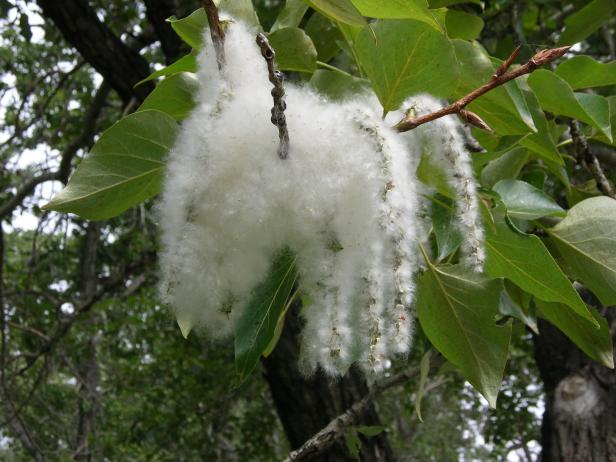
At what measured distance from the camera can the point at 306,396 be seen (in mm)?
1992

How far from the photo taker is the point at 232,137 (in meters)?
0.60

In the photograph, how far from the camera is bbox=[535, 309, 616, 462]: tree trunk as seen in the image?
1.54m

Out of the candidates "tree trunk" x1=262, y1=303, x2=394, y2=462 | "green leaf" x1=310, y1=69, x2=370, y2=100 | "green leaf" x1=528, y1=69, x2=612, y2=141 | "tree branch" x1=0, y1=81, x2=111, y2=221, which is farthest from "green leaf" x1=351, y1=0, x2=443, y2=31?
"tree branch" x1=0, y1=81, x2=111, y2=221

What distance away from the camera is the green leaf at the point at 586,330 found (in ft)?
3.07

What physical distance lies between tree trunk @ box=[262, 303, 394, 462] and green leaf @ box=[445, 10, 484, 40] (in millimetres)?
1090

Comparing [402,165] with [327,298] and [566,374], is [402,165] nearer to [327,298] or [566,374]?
[327,298]

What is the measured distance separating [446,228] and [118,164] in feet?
1.25

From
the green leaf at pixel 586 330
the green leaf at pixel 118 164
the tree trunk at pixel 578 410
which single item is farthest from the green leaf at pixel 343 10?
the tree trunk at pixel 578 410

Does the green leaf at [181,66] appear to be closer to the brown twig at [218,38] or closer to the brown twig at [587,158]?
the brown twig at [218,38]

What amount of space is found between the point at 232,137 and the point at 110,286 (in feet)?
8.44

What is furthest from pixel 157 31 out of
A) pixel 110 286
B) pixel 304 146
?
pixel 304 146

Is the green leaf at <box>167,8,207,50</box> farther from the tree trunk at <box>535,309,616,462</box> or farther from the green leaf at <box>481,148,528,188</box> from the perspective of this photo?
the tree trunk at <box>535,309,616,462</box>

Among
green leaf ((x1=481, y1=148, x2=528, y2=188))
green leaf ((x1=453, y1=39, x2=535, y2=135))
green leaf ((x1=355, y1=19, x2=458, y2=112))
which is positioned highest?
green leaf ((x1=355, y1=19, x2=458, y2=112))

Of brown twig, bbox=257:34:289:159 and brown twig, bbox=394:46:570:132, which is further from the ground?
brown twig, bbox=257:34:289:159
